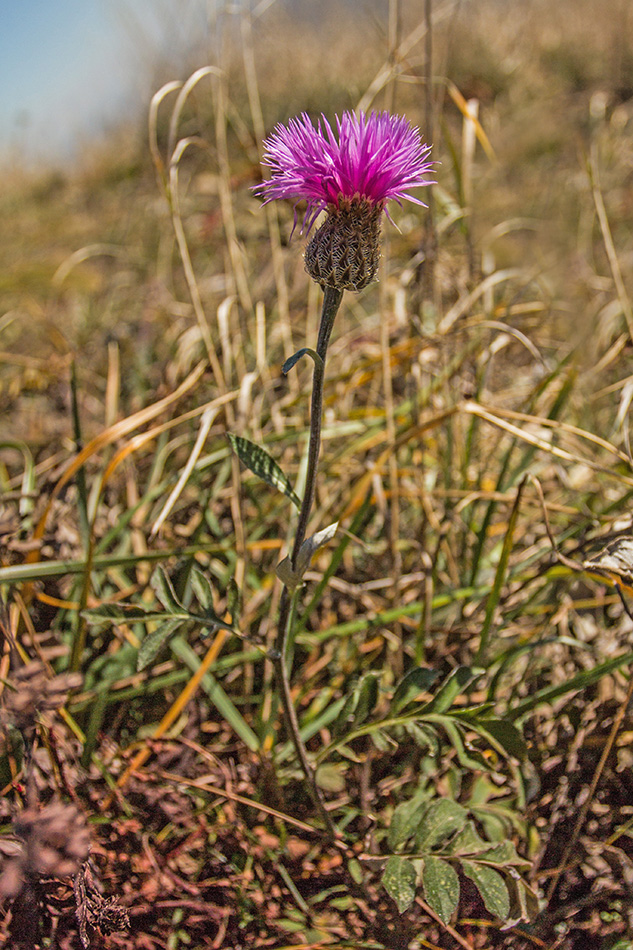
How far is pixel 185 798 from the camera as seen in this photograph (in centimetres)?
108

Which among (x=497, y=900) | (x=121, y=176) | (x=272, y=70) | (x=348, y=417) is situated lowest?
(x=497, y=900)

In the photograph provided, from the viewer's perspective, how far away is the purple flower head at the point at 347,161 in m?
0.64

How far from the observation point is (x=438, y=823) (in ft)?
2.85

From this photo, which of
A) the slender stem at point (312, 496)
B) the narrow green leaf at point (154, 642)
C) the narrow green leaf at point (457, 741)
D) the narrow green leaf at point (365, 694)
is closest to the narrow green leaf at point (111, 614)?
the narrow green leaf at point (154, 642)

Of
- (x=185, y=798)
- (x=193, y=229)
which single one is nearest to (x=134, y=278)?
(x=193, y=229)

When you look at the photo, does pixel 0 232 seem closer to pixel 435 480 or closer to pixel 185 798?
pixel 435 480

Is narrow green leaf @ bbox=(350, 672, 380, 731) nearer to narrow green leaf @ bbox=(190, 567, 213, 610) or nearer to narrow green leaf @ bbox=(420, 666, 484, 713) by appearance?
narrow green leaf @ bbox=(420, 666, 484, 713)

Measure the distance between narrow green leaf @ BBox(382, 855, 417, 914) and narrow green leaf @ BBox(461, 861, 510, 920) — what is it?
2.7 inches

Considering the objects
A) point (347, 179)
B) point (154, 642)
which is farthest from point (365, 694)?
point (347, 179)

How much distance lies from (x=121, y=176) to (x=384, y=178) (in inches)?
255

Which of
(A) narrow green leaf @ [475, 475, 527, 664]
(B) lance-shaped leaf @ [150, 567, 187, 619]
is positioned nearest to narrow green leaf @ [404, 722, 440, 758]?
(A) narrow green leaf @ [475, 475, 527, 664]

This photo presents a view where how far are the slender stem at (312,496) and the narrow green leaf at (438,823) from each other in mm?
138

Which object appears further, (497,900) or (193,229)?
(193,229)

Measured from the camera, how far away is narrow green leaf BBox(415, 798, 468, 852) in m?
0.85
